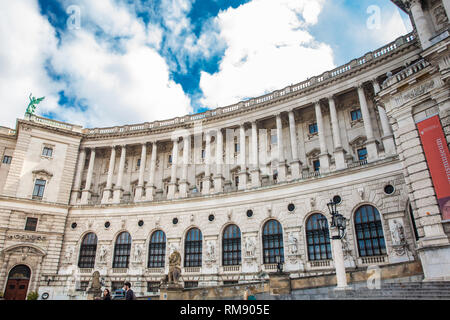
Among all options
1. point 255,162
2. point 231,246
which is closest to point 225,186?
point 255,162

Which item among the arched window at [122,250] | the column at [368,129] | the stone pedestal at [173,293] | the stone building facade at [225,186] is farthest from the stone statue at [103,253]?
the column at [368,129]

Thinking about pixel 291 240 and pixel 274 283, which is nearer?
pixel 274 283

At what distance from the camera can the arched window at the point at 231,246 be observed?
31516 mm

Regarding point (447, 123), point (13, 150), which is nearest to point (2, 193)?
point (13, 150)

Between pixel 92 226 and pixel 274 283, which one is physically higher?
pixel 92 226

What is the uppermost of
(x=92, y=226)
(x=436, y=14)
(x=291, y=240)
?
(x=436, y=14)

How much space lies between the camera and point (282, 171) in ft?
106

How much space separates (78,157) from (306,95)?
3166 cm

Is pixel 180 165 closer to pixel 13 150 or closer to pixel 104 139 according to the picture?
pixel 104 139

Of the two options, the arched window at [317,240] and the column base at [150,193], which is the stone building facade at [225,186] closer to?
the arched window at [317,240]

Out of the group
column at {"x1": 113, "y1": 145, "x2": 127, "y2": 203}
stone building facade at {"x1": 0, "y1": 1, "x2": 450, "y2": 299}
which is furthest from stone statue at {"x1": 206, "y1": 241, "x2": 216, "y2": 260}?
column at {"x1": 113, "y1": 145, "x2": 127, "y2": 203}

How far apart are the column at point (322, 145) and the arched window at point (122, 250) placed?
78.2 ft

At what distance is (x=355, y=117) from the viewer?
3244 cm

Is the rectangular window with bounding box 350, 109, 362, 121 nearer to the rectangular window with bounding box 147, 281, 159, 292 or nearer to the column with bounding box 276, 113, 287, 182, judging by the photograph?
the column with bounding box 276, 113, 287, 182
